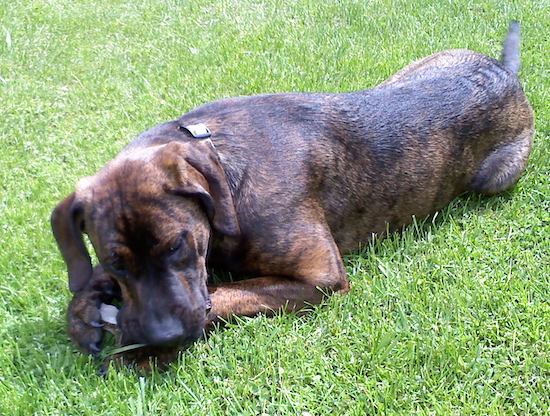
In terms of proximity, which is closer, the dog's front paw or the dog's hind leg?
the dog's front paw

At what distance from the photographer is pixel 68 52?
22.6 ft

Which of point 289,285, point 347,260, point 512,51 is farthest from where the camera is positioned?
point 512,51

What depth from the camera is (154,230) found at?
316 cm

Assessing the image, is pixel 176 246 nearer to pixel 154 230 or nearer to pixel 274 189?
pixel 154 230

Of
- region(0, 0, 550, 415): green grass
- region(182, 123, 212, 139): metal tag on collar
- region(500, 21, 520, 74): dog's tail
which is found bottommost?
region(0, 0, 550, 415): green grass

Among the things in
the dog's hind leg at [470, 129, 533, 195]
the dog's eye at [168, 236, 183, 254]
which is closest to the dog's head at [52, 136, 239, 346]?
the dog's eye at [168, 236, 183, 254]

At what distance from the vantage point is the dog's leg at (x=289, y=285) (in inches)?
141

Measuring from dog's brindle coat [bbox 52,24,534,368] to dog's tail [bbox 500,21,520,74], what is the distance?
27.5 inches

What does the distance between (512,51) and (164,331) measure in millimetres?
3815

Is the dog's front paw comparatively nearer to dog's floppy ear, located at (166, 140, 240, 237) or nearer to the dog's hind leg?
dog's floppy ear, located at (166, 140, 240, 237)

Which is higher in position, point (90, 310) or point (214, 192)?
point (214, 192)

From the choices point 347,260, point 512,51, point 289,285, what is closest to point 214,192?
point 289,285

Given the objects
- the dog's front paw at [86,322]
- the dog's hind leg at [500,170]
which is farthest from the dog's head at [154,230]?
the dog's hind leg at [500,170]

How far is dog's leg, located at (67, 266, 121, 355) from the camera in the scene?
3.50 m
